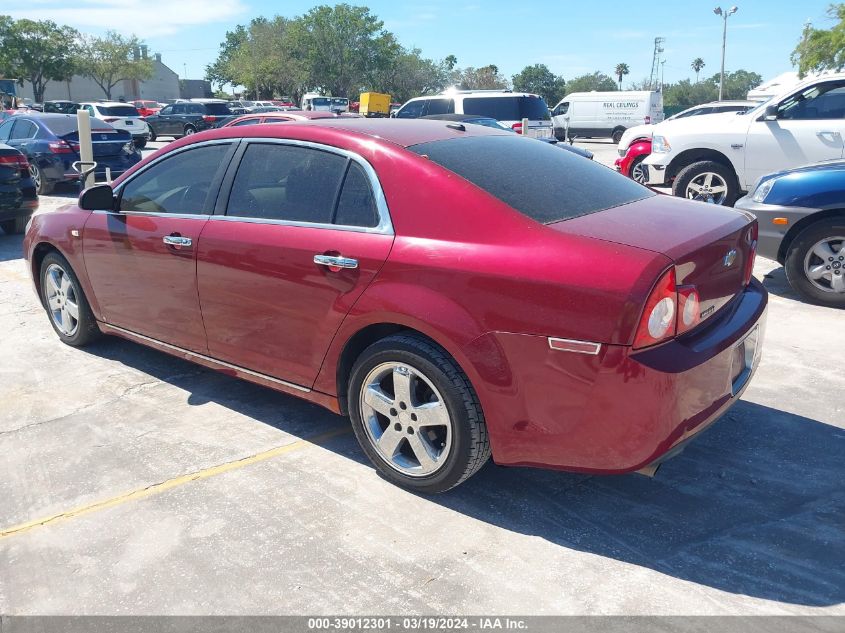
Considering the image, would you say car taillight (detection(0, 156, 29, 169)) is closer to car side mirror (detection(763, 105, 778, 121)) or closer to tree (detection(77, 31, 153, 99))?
car side mirror (detection(763, 105, 778, 121))

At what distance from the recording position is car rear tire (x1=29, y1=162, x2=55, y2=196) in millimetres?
13391

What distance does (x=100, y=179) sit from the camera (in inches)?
571

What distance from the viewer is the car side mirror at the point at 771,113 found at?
924 cm

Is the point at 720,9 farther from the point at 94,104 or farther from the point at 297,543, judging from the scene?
the point at 297,543

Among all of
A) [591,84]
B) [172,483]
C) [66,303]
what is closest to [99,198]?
[66,303]

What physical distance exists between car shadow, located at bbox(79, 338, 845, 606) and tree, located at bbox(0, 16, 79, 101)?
6051 cm

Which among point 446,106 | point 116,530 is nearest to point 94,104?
point 446,106

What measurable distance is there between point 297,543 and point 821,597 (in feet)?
6.53

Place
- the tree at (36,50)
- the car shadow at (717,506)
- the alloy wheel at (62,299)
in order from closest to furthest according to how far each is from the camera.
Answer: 1. the car shadow at (717,506)
2. the alloy wheel at (62,299)
3. the tree at (36,50)

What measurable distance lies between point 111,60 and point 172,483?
67287mm

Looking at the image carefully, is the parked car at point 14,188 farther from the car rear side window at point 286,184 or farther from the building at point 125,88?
the building at point 125,88

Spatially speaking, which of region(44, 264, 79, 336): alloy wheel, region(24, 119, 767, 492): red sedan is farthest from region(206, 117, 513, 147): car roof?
region(44, 264, 79, 336): alloy wheel

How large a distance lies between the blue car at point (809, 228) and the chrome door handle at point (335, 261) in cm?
449

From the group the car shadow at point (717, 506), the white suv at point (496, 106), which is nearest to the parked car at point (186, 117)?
the white suv at point (496, 106)
